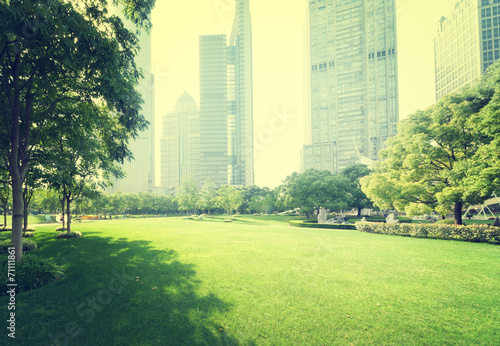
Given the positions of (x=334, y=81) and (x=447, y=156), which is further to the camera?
(x=334, y=81)

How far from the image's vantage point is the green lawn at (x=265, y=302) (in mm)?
4668

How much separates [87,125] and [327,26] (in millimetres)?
166917

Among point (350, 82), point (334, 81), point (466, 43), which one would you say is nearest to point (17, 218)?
point (334, 81)

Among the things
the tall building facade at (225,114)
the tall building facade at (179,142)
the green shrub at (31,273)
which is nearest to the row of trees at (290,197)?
the green shrub at (31,273)

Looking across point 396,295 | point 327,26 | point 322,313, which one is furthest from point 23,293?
point 327,26

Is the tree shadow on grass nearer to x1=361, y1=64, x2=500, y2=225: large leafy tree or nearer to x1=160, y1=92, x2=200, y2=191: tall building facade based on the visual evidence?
x1=361, y1=64, x2=500, y2=225: large leafy tree

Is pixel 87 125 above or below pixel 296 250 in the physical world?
above

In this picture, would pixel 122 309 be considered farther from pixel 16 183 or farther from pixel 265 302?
pixel 16 183

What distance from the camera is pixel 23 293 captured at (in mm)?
6402

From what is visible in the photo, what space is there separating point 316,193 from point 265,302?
3709cm

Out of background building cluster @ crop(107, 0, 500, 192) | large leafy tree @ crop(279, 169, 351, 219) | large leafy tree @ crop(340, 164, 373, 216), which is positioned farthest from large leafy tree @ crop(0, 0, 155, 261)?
background building cluster @ crop(107, 0, 500, 192)

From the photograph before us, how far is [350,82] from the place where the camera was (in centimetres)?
12962

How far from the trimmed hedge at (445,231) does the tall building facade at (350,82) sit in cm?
10912

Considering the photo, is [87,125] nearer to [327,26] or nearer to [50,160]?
[50,160]
